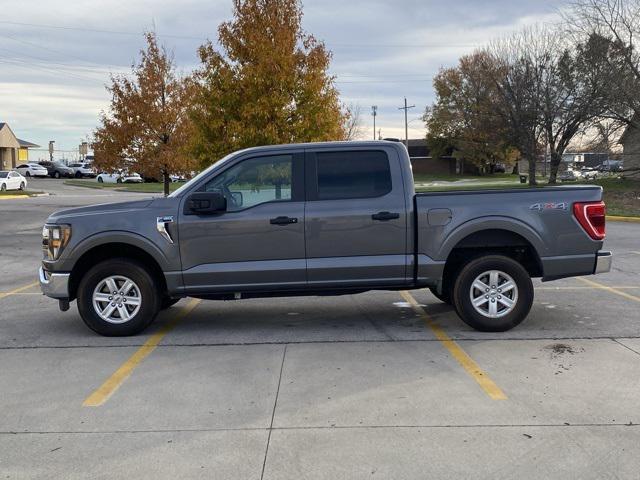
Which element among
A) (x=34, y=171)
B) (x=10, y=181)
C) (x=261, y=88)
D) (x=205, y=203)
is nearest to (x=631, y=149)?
(x=261, y=88)

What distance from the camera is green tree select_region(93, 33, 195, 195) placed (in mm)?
22938

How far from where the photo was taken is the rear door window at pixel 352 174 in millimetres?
6516

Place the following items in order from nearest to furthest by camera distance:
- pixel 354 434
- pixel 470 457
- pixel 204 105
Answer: pixel 470 457, pixel 354 434, pixel 204 105

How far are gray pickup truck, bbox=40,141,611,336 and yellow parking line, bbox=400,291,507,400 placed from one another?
40 cm

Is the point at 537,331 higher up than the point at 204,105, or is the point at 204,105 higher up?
the point at 204,105

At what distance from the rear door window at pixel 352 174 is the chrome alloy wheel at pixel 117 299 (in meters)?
2.20

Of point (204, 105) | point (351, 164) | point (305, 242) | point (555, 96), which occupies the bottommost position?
point (305, 242)

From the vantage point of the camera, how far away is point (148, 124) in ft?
75.7

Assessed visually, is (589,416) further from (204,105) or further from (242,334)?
(204,105)

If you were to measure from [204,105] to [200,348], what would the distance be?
1260 centimetres

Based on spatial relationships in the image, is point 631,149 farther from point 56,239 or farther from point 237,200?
point 56,239

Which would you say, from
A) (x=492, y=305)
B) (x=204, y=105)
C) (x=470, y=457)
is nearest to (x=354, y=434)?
(x=470, y=457)

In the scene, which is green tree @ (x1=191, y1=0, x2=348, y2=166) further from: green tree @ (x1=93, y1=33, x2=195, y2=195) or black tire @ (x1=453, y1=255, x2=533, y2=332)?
black tire @ (x1=453, y1=255, x2=533, y2=332)

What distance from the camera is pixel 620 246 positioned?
1382 cm
